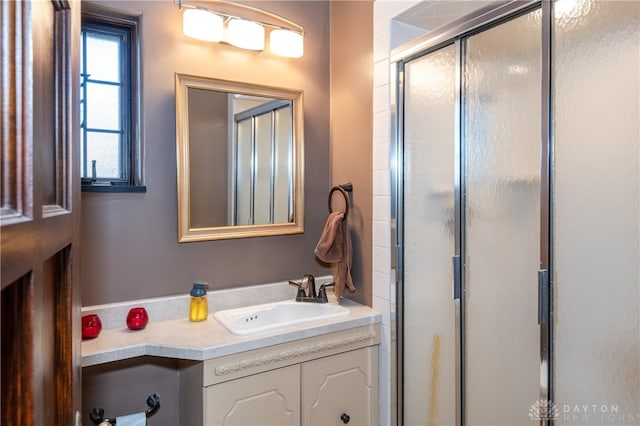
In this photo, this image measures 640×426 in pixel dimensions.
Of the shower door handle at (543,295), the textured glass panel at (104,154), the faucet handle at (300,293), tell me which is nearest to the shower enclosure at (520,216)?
the shower door handle at (543,295)

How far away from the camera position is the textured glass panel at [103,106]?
1.75 meters

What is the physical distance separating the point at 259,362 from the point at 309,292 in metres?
0.57

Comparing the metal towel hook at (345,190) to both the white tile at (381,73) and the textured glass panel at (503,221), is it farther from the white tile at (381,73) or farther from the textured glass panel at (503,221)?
the textured glass panel at (503,221)

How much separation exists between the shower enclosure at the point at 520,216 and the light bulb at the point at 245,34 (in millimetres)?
689

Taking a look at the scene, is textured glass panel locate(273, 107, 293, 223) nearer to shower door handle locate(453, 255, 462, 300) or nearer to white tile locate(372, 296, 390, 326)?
white tile locate(372, 296, 390, 326)

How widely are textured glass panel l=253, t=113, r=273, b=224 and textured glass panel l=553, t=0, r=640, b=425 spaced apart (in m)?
1.32

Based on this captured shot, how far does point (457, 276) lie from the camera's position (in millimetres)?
1627

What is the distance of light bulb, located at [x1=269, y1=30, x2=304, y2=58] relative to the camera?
2037 mm

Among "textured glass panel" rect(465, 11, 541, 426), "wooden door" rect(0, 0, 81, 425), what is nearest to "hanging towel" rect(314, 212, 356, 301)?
"textured glass panel" rect(465, 11, 541, 426)

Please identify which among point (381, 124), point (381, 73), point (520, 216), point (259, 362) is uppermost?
point (381, 73)

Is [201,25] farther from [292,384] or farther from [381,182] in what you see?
[292,384]

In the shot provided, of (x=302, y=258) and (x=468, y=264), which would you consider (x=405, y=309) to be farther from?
(x=302, y=258)

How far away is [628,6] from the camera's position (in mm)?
1104

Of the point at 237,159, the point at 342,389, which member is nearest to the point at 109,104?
the point at 237,159
